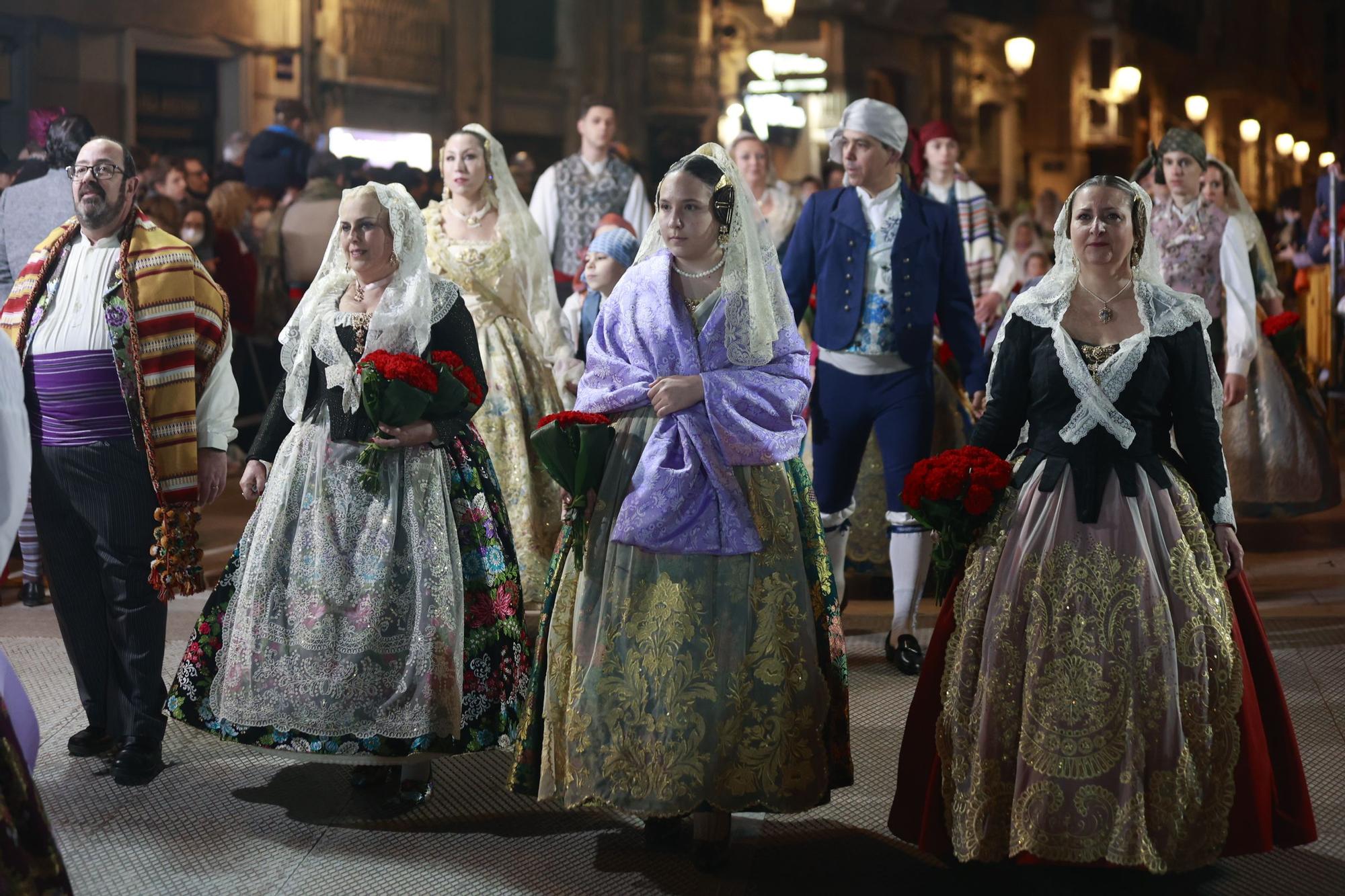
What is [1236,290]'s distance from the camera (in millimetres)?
6262

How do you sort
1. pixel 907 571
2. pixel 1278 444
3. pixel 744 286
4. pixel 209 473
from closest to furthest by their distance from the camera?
pixel 744 286
pixel 209 473
pixel 907 571
pixel 1278 444

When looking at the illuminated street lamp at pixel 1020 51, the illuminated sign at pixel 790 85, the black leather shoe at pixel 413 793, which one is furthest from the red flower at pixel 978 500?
the illuminated sign at pixel 790 85

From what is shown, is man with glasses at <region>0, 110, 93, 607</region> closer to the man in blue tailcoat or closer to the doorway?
the man in blue tailcoat

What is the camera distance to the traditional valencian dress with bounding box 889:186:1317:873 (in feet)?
10.2

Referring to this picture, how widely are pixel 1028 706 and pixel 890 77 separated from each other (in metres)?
19.2

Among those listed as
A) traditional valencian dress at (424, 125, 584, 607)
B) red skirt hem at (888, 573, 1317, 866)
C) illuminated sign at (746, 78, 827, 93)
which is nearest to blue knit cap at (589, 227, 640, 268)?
Result: traditional valencian dress at (424, 125, 584, 607)

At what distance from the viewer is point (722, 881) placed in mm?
3424

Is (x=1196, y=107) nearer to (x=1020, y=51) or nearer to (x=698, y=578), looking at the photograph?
(x=1020, y=51)

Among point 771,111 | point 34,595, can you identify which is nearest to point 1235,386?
point 34,595

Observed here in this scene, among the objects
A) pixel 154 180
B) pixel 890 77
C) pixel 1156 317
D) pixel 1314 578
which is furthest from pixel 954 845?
pixel 890 77

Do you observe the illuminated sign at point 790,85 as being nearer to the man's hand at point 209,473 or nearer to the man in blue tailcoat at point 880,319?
the man in blue tailcoat at point 880,319

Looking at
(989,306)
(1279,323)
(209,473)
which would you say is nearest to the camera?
(209,473)

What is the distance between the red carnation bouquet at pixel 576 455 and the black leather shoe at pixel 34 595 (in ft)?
11.8

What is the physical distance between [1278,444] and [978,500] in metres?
4.43
